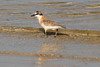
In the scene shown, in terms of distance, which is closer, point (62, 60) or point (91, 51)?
point (62, 60)

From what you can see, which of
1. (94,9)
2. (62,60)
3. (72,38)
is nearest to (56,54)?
(62,60)

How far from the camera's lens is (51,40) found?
11.8 m

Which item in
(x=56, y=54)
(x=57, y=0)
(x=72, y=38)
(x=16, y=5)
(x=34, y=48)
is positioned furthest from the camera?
(x=57, y=0)

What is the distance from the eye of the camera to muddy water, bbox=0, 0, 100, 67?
9.01 metres

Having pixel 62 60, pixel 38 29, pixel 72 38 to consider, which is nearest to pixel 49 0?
pixel 38 29

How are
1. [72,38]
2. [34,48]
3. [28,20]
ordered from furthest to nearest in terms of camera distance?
[28,20] → [72,38] → [34,48]

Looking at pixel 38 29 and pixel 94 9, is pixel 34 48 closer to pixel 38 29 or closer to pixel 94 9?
pixel 38 29

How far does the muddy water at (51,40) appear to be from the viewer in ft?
29.6

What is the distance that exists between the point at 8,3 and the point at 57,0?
2.42 m

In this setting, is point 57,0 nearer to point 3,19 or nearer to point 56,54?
point 3,19

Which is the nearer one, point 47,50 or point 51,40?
point 47,50

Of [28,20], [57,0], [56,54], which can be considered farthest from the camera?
[57,0]

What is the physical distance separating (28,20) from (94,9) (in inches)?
115

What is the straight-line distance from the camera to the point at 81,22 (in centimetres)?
1435
